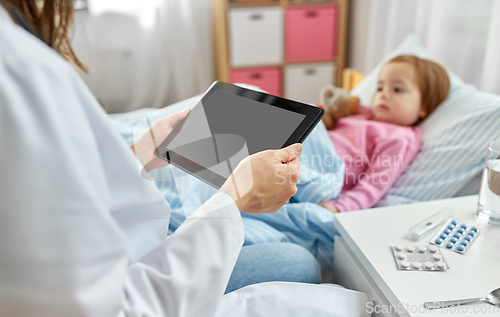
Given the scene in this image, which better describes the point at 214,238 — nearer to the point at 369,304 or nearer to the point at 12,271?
the point at 12,271

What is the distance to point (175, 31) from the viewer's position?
76.7 inches

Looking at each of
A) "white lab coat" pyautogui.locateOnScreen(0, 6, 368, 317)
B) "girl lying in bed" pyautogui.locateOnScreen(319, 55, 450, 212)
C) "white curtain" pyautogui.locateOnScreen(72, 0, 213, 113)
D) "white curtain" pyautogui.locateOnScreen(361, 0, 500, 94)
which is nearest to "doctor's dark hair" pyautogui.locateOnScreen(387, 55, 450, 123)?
"girl lying in bed" pyautogui.locateOnScreen(319, 55, 450, 212)

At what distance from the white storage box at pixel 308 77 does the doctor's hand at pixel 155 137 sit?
175 centimetres

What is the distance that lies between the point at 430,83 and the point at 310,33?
Result: 51.3 inches

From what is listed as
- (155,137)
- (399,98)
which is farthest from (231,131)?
(399,98)

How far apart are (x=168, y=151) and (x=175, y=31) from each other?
1.53 m

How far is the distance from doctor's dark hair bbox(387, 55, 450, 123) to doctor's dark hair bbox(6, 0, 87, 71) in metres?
1.00

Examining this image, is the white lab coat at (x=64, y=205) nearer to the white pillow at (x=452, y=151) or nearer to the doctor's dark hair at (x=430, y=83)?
the white pillow at (x=452, y=151)

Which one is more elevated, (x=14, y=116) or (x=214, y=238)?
(x=14, y=116)

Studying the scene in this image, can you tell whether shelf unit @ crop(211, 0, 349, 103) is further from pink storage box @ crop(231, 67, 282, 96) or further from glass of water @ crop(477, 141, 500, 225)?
glass of water @ crop(477, 141, 500, 225)

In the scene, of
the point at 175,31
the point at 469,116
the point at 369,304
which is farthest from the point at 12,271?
the point at 175,31

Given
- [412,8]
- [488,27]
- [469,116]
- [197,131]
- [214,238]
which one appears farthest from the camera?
[412,8]

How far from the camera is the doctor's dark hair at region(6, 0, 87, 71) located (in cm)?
38

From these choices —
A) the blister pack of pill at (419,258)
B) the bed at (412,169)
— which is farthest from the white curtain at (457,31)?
the blister pack of pill at (419,258)
